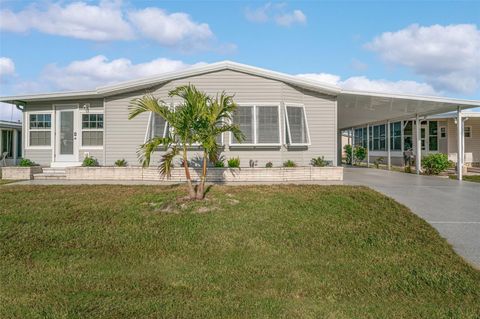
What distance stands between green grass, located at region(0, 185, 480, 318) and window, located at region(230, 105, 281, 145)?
3911 mm

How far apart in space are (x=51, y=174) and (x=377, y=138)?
22.9 meters

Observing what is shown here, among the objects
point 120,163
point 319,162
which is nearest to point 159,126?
point 120,163

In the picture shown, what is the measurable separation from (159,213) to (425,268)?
473 centimetres

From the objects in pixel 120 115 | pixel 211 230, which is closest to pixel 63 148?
pixel 120 115

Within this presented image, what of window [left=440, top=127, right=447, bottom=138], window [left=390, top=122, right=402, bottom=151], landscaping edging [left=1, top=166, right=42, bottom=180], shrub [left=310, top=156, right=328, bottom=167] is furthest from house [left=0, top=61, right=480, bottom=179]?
window [left=390, top=122, right=402, bottom=151]

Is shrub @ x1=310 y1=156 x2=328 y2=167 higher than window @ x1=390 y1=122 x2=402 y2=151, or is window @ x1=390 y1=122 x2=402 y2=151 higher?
window @ x1=390 y1=122 x2=402 y2=151

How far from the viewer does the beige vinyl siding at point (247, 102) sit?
12.3 meters

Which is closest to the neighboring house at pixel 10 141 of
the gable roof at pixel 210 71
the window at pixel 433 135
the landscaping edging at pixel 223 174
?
the gable roof at pixel 210 71

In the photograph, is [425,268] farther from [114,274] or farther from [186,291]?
[114,274]

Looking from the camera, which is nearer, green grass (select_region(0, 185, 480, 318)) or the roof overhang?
green grass (select_region(0, 185, 480, 318))

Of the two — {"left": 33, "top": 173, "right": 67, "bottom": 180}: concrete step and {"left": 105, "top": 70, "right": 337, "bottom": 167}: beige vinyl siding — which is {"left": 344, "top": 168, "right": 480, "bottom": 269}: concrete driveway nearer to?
{"left": 105, "top": 70, "right": 337, "bottom": 167}: beige vinyl siding

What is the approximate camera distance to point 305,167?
38.5ft

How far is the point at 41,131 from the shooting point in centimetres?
1404

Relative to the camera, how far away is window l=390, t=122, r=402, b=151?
25.3m
